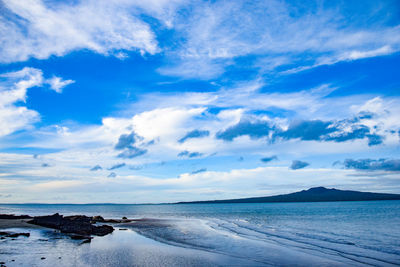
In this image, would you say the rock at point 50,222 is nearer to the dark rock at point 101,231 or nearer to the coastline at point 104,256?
the dark rock at point 101,231

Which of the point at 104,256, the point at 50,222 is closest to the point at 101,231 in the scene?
the point at 50,222

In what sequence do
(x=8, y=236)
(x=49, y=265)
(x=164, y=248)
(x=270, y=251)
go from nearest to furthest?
(x=49, y=265)
(x=270, y=251)
(x=164, y=248)
(x=8, y=236)

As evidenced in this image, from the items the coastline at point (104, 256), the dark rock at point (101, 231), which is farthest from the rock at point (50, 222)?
the coastline at point (104, 256)

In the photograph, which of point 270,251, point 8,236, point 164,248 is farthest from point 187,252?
point 8,236

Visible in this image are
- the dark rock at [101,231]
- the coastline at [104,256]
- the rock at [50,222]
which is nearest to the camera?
the coastline at [104,256]

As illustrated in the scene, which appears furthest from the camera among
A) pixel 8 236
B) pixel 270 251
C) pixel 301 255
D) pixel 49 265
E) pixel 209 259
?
pixel 8 236

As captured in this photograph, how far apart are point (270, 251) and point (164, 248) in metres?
11.2

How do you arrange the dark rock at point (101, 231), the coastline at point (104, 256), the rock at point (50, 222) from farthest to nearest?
the rock at point (50, 222) < the dark rock at point (101, 231) < the coastline at point (104, 256)

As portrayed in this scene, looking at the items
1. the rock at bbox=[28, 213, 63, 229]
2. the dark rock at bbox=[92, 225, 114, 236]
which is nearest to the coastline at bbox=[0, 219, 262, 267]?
the dark rock at bbox=[92, 225, 114, 236]

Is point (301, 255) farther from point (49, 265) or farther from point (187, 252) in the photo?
point (49, 265)

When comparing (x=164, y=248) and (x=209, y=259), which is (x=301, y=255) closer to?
(x=209, y=259)

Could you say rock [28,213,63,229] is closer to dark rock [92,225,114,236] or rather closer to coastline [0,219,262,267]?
dark rock [92,225,114,236]

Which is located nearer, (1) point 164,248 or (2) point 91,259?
(2) point 91,259

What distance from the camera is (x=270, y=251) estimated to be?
2872cm
